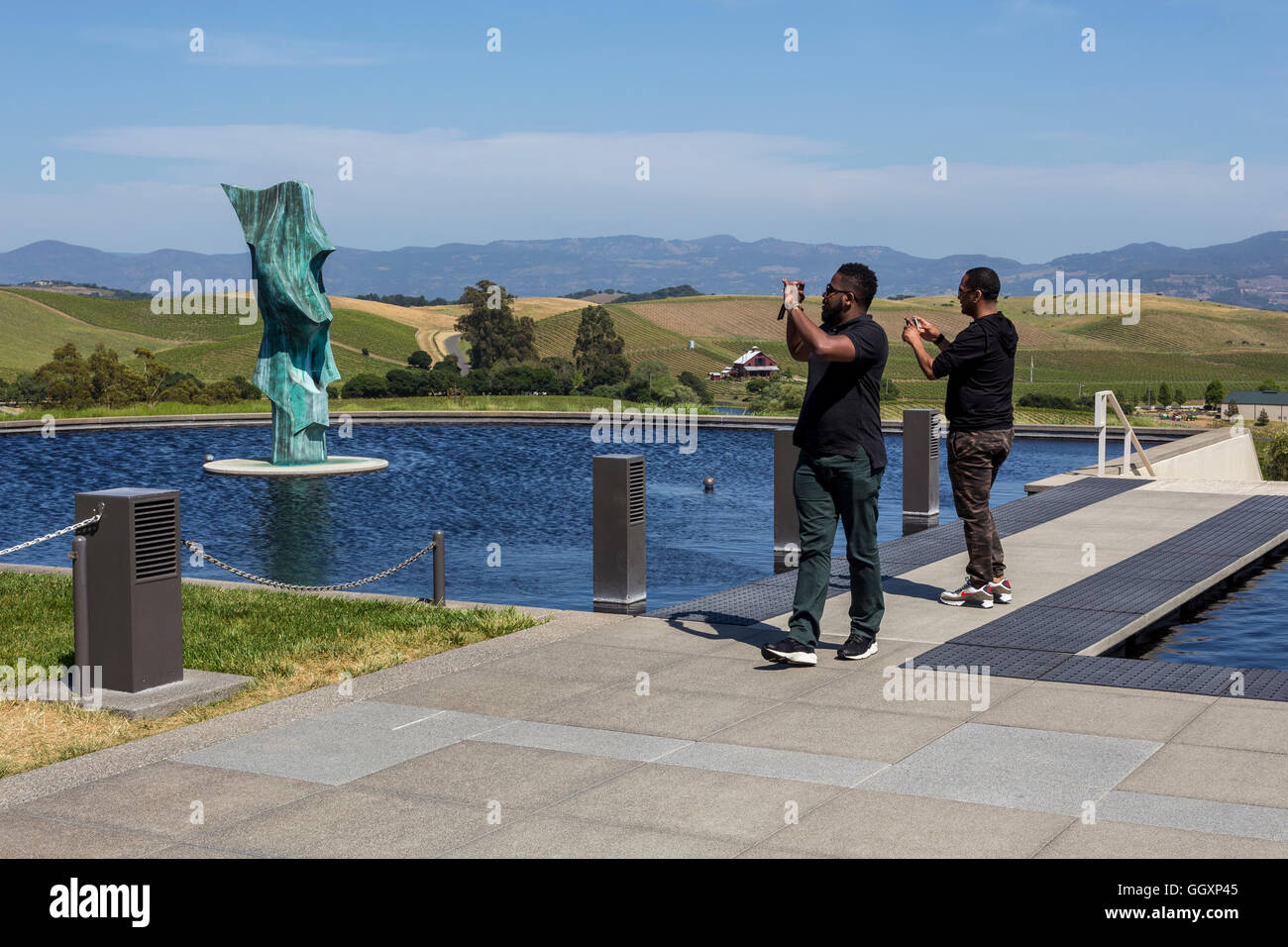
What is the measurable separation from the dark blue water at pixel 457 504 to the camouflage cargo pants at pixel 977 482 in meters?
4.02

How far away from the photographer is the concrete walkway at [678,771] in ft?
16.2

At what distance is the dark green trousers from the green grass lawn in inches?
91.0

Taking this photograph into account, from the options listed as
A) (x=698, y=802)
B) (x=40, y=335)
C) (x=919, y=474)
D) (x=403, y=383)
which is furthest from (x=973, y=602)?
(x=40, y=335)

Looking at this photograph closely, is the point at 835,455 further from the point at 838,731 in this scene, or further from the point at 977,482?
the point at 977,482

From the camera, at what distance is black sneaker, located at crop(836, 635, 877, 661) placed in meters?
7.97

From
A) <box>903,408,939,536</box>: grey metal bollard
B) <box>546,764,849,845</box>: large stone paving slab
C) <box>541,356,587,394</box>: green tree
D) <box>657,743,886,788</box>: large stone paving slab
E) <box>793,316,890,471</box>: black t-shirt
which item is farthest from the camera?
<box>541,356,587,394</box>: green tree

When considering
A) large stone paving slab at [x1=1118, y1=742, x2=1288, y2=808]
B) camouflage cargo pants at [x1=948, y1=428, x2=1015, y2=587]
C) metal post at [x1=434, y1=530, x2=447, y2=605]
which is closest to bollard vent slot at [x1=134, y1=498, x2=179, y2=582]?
metal post at [x1=434, y1=530, x2=447, y2=605]

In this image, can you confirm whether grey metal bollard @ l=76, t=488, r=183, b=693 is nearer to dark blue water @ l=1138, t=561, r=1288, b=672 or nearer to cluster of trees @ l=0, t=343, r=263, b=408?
dark blue water @ l=1138, t=561, r=1288, b=672

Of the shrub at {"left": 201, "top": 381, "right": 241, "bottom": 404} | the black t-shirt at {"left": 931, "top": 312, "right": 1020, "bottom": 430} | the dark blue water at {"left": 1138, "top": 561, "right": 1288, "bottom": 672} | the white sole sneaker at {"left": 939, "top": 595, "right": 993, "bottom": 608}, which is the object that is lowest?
the dark blue water at {"left": 1138, "top": 561, "right": 1288, "bottom": 672}

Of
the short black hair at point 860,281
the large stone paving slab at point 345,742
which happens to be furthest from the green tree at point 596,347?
the large stone paving slab at point 345,742

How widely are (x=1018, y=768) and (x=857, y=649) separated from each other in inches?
87.5

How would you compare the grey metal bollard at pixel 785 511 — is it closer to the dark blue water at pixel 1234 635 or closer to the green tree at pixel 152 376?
the dark blue water at pixel 1234 635
